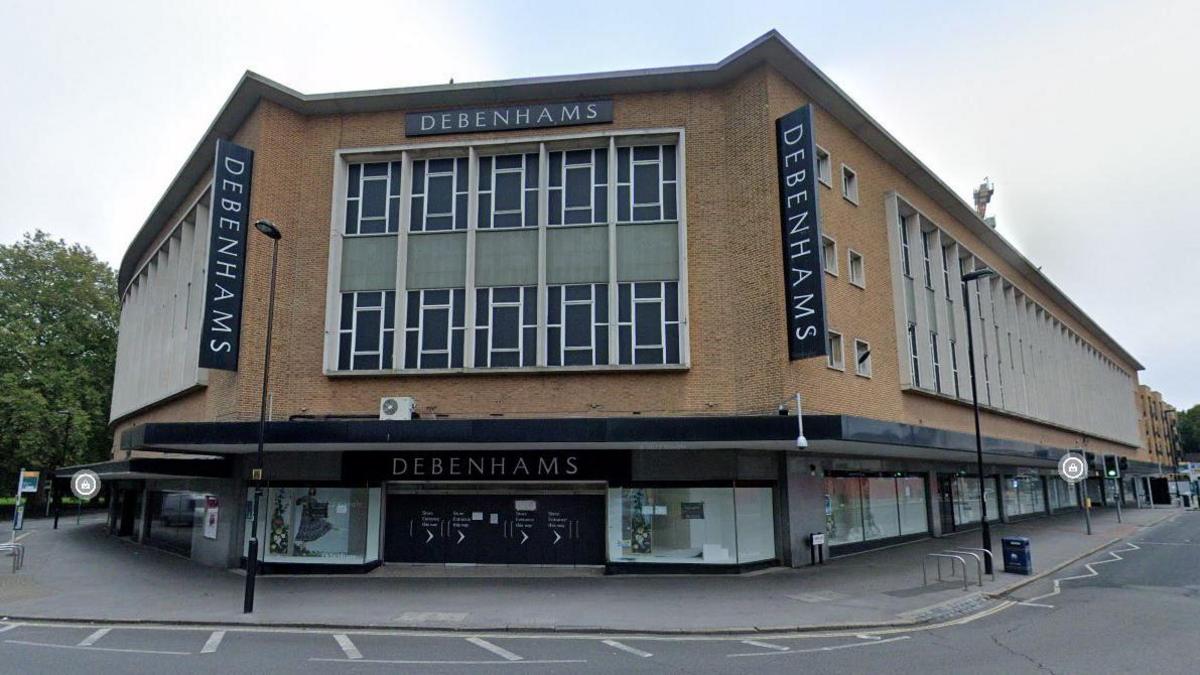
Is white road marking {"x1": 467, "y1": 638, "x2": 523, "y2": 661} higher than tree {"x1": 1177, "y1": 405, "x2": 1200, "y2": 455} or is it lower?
lower

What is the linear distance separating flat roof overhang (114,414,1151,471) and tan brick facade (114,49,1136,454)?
1461mm

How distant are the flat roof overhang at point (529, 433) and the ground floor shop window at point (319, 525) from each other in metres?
2.08

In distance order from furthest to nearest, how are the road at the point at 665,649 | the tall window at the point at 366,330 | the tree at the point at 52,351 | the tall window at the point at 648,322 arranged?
the tree at the point at 52,351, the tall window at the point at 366,330, the tall window at the point at 648,322, the road at the point at 665,649

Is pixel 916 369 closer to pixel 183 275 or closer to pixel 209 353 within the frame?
pixel 209 353

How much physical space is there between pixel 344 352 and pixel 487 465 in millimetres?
5449

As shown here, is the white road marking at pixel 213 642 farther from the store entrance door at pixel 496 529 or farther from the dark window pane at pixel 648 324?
the dark window pane at pixel 648 324

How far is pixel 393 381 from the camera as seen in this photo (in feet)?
67.3

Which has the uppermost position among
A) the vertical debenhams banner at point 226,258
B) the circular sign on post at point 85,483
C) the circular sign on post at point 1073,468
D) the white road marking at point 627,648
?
the vertical debenhams banner at point 226,258

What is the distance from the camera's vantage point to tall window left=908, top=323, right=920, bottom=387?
2545cm

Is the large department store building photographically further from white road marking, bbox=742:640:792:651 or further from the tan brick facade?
white road marking, bbox=742:640:792:651

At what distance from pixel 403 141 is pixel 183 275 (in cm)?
1111

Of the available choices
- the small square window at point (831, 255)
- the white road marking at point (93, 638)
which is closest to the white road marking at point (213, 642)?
the white road marking at point (93, 638)

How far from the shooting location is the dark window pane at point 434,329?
20875mm

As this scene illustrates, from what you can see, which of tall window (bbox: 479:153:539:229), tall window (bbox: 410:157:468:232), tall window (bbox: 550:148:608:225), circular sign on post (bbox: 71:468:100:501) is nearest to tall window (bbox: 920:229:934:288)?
tall window (bbox: 550:148:608:225)
